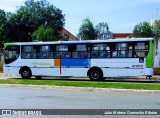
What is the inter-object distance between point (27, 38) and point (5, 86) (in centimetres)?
5369

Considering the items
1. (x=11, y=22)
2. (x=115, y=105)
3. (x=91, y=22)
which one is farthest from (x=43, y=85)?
(x=11, y=22)

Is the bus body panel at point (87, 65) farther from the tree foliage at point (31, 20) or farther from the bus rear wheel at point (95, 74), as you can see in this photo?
the tree foliage at point (31, 20)

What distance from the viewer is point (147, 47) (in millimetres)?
24391

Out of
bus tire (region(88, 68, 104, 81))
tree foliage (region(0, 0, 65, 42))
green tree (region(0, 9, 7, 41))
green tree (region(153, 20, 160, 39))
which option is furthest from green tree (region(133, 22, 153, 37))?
green tree (region(0, 9, 7, 41))

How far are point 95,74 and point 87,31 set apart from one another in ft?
102

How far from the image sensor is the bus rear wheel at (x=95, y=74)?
26.3m

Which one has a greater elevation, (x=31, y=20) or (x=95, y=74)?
(x=31, y=20)

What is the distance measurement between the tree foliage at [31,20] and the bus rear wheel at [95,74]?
4326cm

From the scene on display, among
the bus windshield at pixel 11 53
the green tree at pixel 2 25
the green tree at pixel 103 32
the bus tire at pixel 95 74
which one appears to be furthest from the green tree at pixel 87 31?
the bus tire at pixel 95 74

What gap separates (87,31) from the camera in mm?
56938

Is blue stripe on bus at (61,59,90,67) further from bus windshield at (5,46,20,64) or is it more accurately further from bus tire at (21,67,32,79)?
bus windshield at (5,46,20,64)

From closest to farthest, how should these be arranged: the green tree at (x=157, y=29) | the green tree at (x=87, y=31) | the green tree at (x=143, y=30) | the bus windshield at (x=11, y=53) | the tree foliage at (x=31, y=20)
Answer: the bus windshield at (x=11, y=53), the green tree at (x=157, y=29), the green tree at (x=143, y=30), the green tree at (x=87, y=31), the tree foliage at (x=31, y=20)

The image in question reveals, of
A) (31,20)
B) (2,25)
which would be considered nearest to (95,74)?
(2,25)

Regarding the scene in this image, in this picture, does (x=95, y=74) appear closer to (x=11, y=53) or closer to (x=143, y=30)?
(x=11, y=53)
